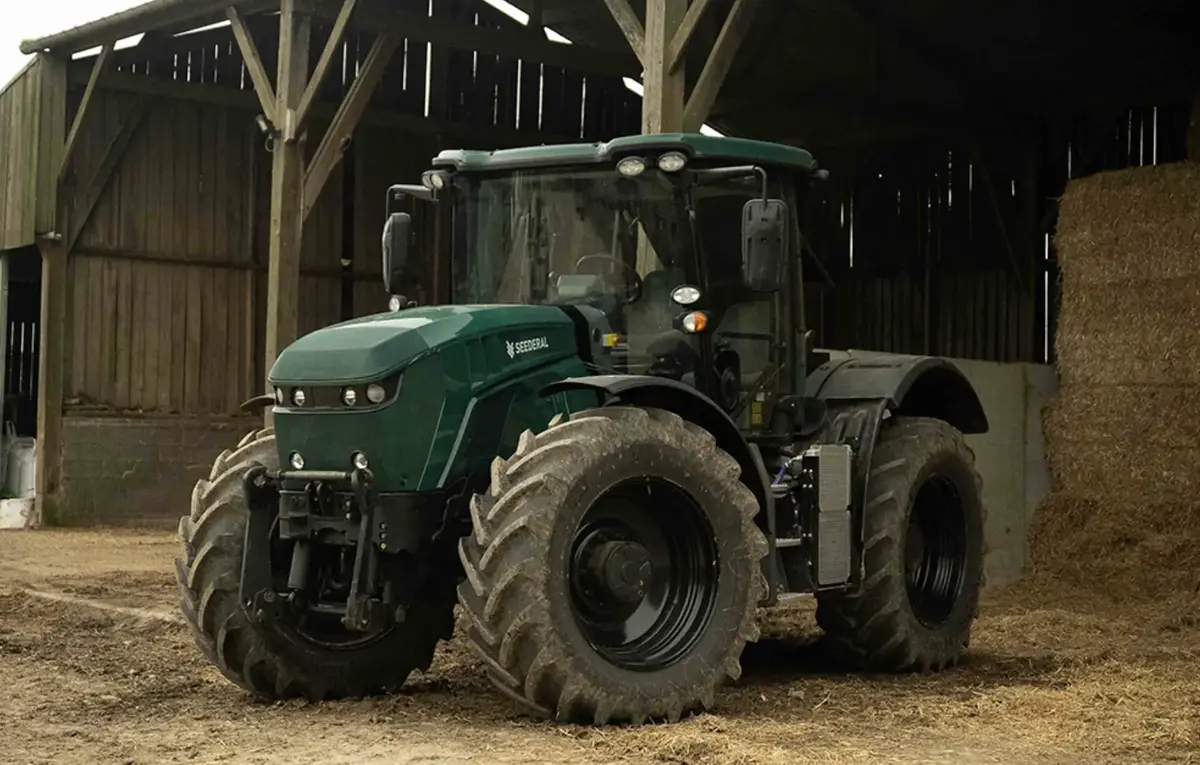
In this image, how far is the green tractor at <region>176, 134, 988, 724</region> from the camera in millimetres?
6422

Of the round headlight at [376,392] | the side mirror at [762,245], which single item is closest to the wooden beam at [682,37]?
the side mirror at [762,245]

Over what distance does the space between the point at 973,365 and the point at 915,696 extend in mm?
5332

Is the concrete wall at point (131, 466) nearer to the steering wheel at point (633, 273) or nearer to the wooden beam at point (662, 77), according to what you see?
the wooden beam at point (662, 77)

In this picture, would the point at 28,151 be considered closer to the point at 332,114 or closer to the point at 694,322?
the point at 332,114

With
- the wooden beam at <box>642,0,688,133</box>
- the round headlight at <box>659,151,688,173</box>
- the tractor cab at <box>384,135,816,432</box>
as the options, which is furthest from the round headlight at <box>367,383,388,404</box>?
the wooden beam at <box>642,0,688,133</box>

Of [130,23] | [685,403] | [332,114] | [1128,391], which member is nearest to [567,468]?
[685,403]

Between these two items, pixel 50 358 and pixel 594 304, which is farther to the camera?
pixel 50 358

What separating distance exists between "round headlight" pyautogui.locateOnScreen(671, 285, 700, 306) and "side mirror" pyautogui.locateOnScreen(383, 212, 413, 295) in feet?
4.28

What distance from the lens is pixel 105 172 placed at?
61.5 ft

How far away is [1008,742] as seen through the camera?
6297 mm

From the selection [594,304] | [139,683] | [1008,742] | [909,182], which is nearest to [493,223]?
[594,304]

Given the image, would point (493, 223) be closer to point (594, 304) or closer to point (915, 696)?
point (594, 304)

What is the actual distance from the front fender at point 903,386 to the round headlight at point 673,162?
1558mm

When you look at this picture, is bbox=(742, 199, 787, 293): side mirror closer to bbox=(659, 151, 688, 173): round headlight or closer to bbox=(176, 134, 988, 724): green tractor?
bbox=(176, 134, 988, 724): green tractor
